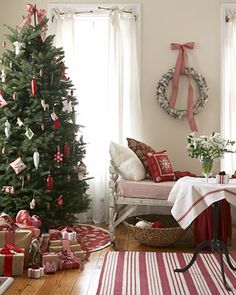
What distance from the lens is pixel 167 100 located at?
539cm

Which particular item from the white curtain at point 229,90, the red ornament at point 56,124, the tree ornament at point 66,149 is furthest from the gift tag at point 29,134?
the white curtain at point 229,90

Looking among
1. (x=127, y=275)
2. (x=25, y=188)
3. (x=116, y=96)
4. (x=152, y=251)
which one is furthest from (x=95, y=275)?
(x=116, y=96)

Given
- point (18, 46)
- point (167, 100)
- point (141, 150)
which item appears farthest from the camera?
point (167, 100)

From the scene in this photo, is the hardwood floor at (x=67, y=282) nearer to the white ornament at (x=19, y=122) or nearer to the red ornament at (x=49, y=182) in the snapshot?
the red ornament at (x=49, y=182)

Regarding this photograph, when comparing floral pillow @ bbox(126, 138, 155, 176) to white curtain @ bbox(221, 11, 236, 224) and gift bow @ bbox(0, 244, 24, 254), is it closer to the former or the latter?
white curtain @ bbox(221, 11, 236, 224)

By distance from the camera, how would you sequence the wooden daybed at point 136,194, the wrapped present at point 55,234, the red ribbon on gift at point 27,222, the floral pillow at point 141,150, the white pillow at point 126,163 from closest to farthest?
the red ribbon on gift at point 27,222, the wrapped present at point 55,234, the wooden daybed at point 136,194, the white pillow at point 126,163, the floral pillow at point 141,150

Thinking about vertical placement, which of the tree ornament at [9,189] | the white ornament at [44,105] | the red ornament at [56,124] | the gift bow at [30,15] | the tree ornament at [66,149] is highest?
the gift bow at [30,15]

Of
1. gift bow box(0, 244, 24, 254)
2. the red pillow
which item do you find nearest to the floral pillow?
the red pillow

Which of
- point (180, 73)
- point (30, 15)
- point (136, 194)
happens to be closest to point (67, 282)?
point (136, 194)

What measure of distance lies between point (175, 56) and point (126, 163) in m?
1.68

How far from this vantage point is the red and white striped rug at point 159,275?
10.3 feet

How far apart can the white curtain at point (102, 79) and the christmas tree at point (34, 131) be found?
105 centimetres

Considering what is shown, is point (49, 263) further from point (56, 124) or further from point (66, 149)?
point (56, 124)

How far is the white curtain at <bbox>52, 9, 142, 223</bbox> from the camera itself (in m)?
5.39
